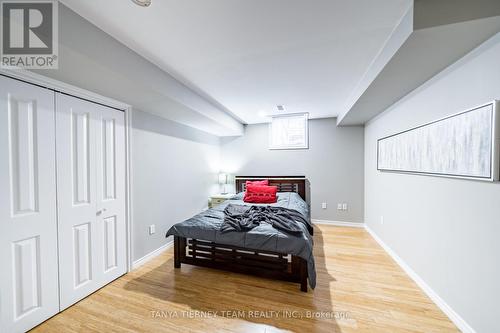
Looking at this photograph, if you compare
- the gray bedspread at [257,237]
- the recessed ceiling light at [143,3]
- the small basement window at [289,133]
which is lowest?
the gray bedspread at [257,237]

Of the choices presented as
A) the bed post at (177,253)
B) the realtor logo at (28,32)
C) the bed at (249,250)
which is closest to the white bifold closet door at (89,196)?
the realtor logo at (28,32)

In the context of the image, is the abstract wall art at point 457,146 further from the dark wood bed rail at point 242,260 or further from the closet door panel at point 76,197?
the closet door panel at point 76,197

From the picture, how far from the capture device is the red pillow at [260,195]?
11.6ft

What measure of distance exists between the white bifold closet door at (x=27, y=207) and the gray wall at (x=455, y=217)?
3323 mm

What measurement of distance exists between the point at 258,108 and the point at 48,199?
293 centimetres

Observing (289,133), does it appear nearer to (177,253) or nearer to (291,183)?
(291,183)

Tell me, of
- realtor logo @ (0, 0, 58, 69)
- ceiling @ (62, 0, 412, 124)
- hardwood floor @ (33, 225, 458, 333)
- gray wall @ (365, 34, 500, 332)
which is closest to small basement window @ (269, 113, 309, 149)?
ceiling @ (62, 0, 412, 124)

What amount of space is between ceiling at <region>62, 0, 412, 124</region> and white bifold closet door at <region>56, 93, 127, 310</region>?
87 cm

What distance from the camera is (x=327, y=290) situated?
199 centimetres

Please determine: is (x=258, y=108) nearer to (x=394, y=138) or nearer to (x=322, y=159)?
(x=322, y=159)

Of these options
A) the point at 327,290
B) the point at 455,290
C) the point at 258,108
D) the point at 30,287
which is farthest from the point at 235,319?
the point at 258,108

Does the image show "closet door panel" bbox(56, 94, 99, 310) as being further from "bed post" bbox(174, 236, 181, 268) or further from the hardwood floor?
"bed post" bbox(174, 236, 181, 268)

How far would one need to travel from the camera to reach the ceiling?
127cm

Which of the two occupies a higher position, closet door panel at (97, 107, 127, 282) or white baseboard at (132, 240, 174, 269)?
closet door panel at (97, 107, 127, 282)
